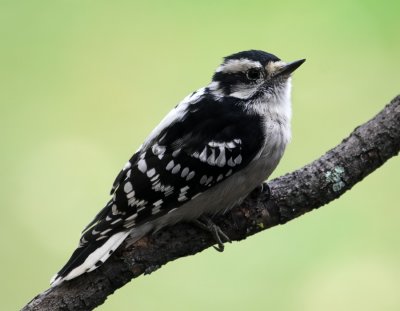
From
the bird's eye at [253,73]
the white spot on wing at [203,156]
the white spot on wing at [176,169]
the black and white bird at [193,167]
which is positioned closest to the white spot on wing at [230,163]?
the black and white bird at [193,167]

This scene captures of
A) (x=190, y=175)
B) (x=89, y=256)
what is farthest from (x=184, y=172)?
(x=89, y=256)

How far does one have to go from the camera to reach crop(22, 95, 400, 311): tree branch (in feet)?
8.21

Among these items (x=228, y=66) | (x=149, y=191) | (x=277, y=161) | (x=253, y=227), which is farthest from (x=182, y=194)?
(x=228, y=66)

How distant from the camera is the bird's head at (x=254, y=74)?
304 cm

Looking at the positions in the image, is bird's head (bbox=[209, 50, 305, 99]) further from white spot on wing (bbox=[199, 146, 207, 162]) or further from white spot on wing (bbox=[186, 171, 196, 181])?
white spot on wing (bbox=[186, 171, 196, 181])

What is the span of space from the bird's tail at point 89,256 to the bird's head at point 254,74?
0.98 meters

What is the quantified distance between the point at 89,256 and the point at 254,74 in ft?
4.23

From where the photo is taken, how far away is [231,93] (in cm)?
304

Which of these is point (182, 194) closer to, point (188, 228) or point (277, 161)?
point (188, 228)

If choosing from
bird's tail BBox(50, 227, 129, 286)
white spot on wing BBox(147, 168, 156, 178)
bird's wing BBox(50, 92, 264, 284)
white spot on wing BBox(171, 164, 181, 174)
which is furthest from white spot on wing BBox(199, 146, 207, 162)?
bird's tail BBox(50, 227, 129, 286)

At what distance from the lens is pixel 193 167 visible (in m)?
2.69

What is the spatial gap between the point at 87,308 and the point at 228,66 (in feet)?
4.69

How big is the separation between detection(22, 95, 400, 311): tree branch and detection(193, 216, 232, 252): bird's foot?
0.09 ft

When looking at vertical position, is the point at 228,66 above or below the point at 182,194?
above
